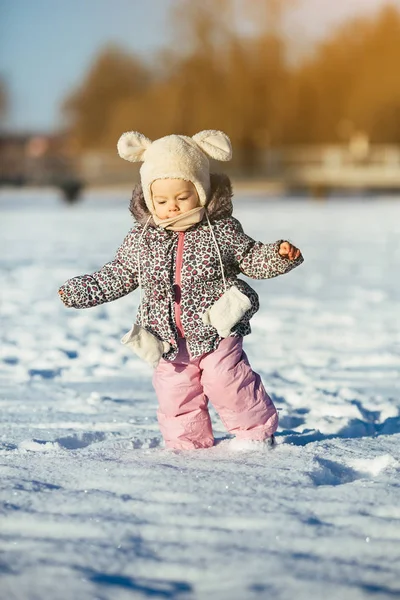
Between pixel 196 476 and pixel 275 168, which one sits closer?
pixel 196 476

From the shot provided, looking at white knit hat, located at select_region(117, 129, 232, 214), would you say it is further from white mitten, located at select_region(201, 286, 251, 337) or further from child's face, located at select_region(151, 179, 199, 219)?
white mitten, located at select_region(201, 286, 251, 337)

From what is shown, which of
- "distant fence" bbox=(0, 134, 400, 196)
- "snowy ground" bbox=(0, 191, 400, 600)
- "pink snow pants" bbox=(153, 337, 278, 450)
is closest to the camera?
"snowy ground" bbox=(0, 191, 400, 600)

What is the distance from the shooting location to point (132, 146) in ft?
11.3

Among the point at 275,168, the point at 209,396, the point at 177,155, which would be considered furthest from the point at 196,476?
the point at 275,168

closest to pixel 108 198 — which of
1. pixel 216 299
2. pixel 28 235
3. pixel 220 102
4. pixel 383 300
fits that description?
pixel 28 235

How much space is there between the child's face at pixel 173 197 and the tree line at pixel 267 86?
41.5 meters

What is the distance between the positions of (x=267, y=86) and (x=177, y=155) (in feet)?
169

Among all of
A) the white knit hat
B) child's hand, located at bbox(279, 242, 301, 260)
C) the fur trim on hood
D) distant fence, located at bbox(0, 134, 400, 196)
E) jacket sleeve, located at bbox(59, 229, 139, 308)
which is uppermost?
the white knit hat

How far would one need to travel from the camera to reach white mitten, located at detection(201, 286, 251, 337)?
3.24 m

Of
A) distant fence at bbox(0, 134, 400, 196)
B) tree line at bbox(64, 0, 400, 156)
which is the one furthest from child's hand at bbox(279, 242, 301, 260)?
tree line at bbox(64, 0, 400, 156)

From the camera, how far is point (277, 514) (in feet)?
8.59

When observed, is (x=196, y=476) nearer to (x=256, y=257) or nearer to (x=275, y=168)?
(x=256, y=257)

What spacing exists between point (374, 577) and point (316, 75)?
55099mm

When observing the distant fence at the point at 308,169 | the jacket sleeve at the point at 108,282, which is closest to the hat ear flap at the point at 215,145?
the jacket sleeve at the point at 108,282
